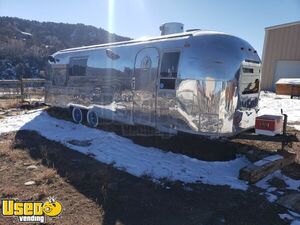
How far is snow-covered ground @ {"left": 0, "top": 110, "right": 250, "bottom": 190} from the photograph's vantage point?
18.0 ft

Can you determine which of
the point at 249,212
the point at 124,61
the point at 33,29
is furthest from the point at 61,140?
the point at 33,29

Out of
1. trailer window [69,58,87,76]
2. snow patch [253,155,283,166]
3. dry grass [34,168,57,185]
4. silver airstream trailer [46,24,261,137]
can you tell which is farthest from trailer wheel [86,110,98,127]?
snow patch [253,155,283,166]

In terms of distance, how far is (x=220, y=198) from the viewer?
183 inches

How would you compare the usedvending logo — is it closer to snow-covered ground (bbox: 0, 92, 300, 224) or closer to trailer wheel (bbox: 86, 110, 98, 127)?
snow-covered ground (bbox: 0, 92, 300, 224)

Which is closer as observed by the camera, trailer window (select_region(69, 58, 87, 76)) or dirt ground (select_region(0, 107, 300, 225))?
dirt ground (select_region(0, 107, 300, 225))

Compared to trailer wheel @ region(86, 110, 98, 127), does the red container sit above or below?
above

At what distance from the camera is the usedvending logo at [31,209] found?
404cm

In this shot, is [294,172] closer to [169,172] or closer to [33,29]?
[169,172]

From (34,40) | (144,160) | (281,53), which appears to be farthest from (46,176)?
(34,40)

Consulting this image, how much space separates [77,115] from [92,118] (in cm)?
105

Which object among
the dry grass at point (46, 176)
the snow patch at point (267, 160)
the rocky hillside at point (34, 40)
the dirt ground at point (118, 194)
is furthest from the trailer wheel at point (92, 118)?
the rocky hillside at point (34, 40)

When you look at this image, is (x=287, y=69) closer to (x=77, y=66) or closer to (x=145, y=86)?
(x=77, y=66)

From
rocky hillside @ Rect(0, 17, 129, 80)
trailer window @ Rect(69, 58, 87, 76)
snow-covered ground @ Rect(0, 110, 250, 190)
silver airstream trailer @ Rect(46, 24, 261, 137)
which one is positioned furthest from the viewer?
rocky hillside @ Rect(0, 17, 129, 80)

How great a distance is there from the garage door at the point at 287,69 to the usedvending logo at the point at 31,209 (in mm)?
23870
